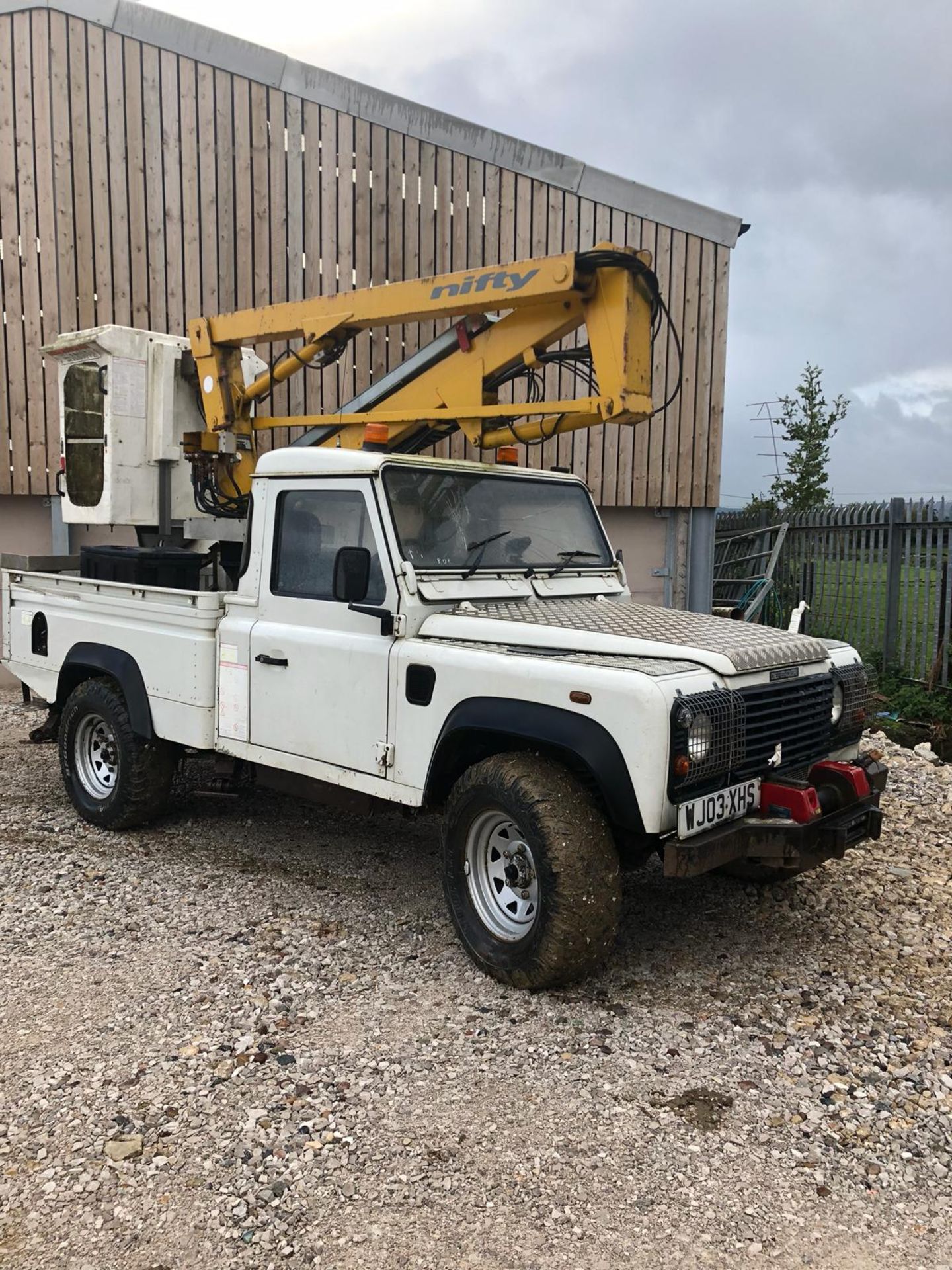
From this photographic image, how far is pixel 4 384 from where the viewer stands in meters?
9.78

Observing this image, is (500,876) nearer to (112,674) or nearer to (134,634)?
(134,634)

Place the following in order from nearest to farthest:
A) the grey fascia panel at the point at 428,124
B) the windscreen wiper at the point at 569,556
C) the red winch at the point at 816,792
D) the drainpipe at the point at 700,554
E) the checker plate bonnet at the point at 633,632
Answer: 1. the red winch at the point at 816,792
2. the checker plate bonnet at the point at 633,632
3. the windscreen wiper at the point at 569,556
4. the grey fascia panel at the point at 428,124
5. the drainpipe at the point at 700,554

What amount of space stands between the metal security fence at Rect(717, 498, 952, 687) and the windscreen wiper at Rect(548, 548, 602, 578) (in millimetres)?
5703

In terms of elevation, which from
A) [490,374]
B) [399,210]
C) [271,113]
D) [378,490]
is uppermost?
[271,113]

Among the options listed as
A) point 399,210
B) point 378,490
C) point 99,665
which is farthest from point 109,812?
point 399,210

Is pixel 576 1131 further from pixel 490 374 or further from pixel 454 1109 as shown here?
pixel 490 374

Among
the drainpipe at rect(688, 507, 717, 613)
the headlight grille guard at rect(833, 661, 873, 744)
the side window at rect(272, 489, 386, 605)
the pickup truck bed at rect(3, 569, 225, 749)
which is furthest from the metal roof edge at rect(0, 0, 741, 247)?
the headlight grille guard at rect(833, 661, 873, 744)

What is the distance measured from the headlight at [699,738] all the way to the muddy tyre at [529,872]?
0.49 m

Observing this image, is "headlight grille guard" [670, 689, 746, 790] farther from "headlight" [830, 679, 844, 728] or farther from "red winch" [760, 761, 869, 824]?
"headlight" [830, 679, 844, 728]

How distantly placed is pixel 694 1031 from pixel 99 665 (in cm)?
399

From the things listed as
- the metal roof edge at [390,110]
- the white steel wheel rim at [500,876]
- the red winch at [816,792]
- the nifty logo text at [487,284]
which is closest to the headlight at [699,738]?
the red winch at [816,792]

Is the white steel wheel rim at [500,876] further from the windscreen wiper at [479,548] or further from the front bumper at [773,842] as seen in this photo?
the windscreen wiper at [479,548]

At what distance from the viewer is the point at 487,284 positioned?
5078 millimetres

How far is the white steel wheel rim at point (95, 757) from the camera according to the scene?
619cm
